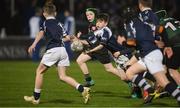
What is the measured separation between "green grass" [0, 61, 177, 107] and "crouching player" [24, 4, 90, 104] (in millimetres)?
312

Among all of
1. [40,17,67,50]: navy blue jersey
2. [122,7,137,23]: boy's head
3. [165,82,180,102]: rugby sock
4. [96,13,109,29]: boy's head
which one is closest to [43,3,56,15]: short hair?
[40,17,67,50]: navy blue jersey

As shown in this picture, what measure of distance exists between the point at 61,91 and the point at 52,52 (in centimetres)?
304

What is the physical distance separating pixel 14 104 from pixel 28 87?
4035mm

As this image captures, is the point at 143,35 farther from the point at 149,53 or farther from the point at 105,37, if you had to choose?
the point at 105,37

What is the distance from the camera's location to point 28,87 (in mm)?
19047

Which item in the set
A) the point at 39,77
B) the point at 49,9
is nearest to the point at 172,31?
the point at 49,9

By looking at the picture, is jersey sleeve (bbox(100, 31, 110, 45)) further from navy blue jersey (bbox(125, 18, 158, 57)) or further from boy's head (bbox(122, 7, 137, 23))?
navy blue jersey (bbox(125, 18, 158, 57))

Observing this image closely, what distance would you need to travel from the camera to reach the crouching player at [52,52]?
50.2ft

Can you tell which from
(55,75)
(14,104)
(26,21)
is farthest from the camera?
(26,21)

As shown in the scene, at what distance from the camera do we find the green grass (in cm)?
1540

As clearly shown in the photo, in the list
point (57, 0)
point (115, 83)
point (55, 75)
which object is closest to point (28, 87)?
point (115, 83)

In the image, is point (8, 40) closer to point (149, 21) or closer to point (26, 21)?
point (26, 21)

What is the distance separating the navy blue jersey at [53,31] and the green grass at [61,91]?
4.36 ft

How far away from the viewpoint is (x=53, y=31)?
15.3 meters
